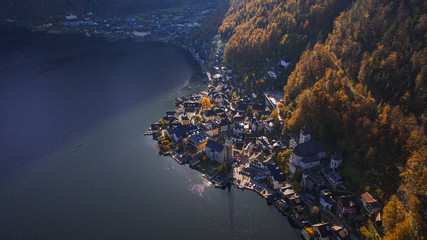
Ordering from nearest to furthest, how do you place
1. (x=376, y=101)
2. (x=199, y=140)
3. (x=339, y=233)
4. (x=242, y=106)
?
(x=339, y=233), (x=376, y=101), (x=199, y=140), (x=242, y=106)

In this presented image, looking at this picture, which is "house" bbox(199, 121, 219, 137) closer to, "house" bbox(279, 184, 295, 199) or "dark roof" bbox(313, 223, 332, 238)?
"house" bbox(279, 184, 295, 199)

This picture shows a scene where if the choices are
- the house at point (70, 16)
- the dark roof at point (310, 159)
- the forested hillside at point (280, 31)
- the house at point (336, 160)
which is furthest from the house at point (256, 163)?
the house at point (70, 16)

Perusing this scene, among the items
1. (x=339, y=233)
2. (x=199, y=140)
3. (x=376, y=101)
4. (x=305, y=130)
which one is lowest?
(x=199, y=140)

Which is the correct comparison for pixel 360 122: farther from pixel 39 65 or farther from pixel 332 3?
pixel 39 65

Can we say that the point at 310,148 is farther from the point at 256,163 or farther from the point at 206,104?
the point at 206,104

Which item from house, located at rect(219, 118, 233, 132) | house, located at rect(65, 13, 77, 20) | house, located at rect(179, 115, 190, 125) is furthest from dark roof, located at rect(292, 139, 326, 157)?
house, located at rect(65, 13, 77, 20)

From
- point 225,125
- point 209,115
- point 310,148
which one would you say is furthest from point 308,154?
point 209,115

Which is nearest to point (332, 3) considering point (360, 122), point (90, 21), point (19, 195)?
point (360, 122)
